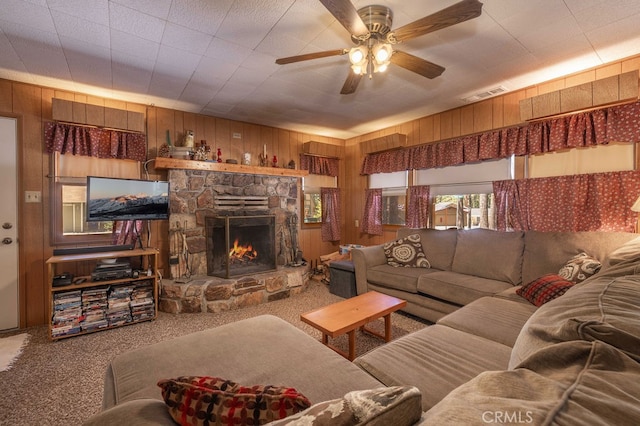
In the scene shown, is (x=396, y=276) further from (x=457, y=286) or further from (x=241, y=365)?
(x=241, y=365)

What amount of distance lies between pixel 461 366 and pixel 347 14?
1866 millimetres

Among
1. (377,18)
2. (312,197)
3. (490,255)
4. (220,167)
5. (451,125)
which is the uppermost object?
(377,18)

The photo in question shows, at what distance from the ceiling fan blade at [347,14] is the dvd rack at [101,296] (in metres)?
2.85

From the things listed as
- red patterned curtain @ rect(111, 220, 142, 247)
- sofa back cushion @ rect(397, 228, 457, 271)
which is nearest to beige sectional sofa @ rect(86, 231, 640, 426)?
sofa back cushion @ rect(397, 228, 457, 271)

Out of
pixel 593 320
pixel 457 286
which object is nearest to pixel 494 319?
pixel 457 286

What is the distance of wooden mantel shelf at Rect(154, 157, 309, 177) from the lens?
10.6ft

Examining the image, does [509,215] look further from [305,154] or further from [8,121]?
[8,121]

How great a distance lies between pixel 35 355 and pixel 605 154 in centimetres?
537

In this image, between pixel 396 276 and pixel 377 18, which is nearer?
pixel 377 18

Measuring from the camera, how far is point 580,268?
212 cm
